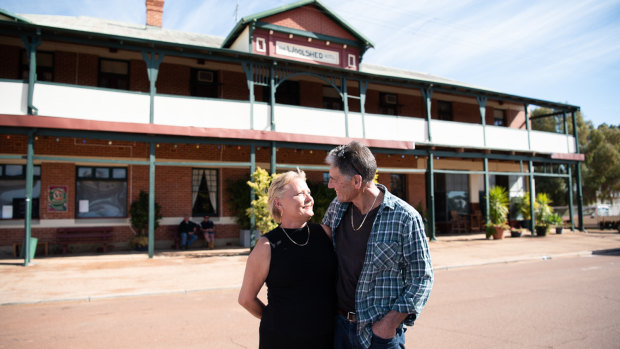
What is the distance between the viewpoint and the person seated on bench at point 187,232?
1474 centimetres

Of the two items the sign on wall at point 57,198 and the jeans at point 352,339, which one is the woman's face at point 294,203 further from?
the sign on wall at point 57,198

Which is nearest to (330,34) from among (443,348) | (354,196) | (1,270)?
(1,270)

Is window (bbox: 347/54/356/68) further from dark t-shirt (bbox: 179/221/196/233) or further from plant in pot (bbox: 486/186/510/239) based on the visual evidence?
dark t-shirt (bbox: 179/221/196/233)

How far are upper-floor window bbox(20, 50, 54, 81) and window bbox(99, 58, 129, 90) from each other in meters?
1.49

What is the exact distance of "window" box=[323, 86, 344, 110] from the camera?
60.0 ft

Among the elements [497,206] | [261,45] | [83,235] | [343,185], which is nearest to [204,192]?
[83,235]

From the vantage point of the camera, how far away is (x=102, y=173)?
14602 millimetres

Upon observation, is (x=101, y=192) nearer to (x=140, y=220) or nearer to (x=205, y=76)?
(x=140, y=220)

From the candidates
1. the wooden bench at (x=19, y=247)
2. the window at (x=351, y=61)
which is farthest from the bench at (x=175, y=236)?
the window at (x=351, y=61)

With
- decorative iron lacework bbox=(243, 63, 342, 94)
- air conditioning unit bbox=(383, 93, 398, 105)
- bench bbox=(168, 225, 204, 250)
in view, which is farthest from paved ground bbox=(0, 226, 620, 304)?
air conditioning unit bbox=(383, 93, 398, 105)

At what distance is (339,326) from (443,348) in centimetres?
274

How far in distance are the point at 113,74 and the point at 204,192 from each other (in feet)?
17.3

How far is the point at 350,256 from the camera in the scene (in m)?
2.29

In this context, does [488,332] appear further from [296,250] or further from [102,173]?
[102,173]
